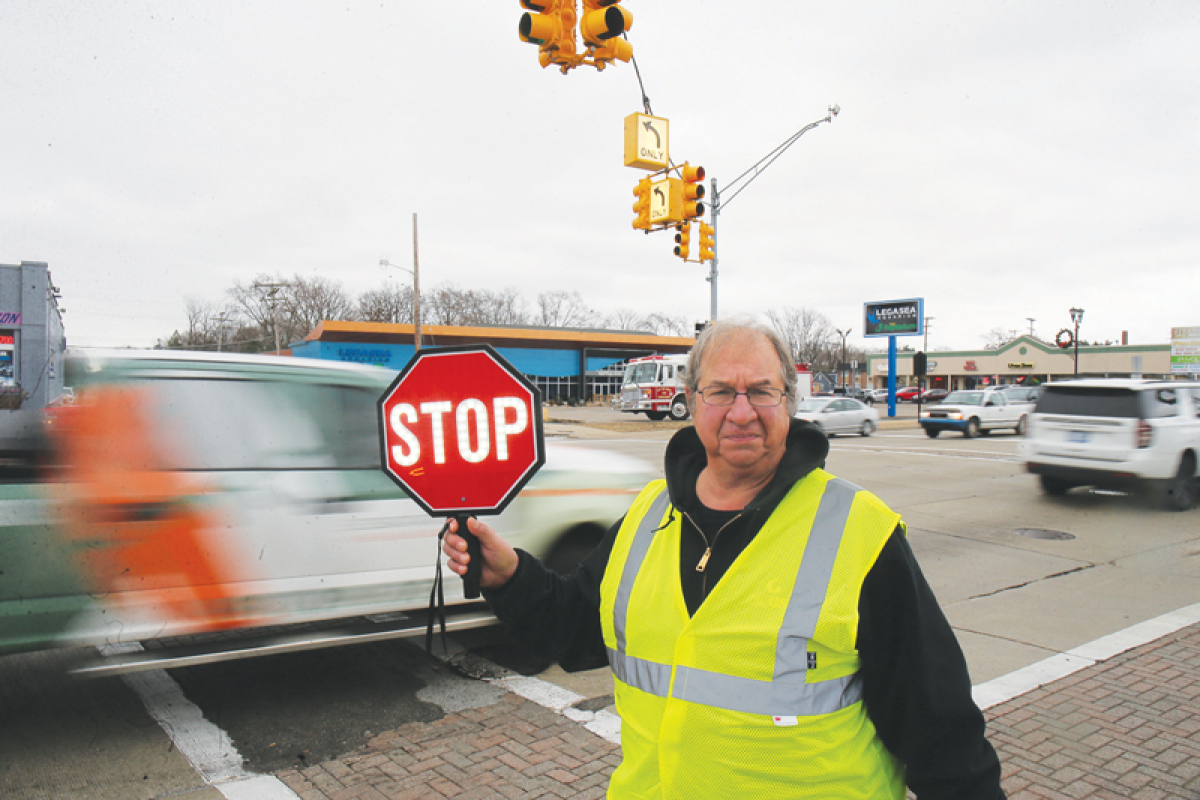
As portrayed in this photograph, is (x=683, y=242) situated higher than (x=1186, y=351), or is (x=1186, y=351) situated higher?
(x=683, y=242)

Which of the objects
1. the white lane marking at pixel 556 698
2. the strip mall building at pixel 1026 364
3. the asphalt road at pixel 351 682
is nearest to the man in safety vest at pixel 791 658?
the white lane marking at pixel 556 698

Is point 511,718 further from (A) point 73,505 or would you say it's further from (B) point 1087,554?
(B) point 1087,554

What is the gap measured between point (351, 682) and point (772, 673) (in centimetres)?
383

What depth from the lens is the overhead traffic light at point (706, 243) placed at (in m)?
17.0

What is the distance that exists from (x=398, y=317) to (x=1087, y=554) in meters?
56.0

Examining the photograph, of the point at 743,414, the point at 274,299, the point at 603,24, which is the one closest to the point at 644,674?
the point at 743,414

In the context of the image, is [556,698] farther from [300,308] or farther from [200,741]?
[300,308]

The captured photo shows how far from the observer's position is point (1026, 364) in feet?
273

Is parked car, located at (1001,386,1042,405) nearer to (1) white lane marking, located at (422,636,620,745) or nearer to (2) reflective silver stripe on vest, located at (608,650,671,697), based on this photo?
(1) white lane marking, located at (422,636,620,745)

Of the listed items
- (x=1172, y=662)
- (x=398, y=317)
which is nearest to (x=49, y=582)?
(x=1172, y=662)

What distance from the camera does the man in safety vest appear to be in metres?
1.65

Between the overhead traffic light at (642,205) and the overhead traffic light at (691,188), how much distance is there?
776 millimetres

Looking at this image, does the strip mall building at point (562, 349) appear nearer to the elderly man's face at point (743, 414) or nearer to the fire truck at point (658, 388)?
the fire truck at point (658, 388)

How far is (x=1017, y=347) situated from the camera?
84.1 meters
